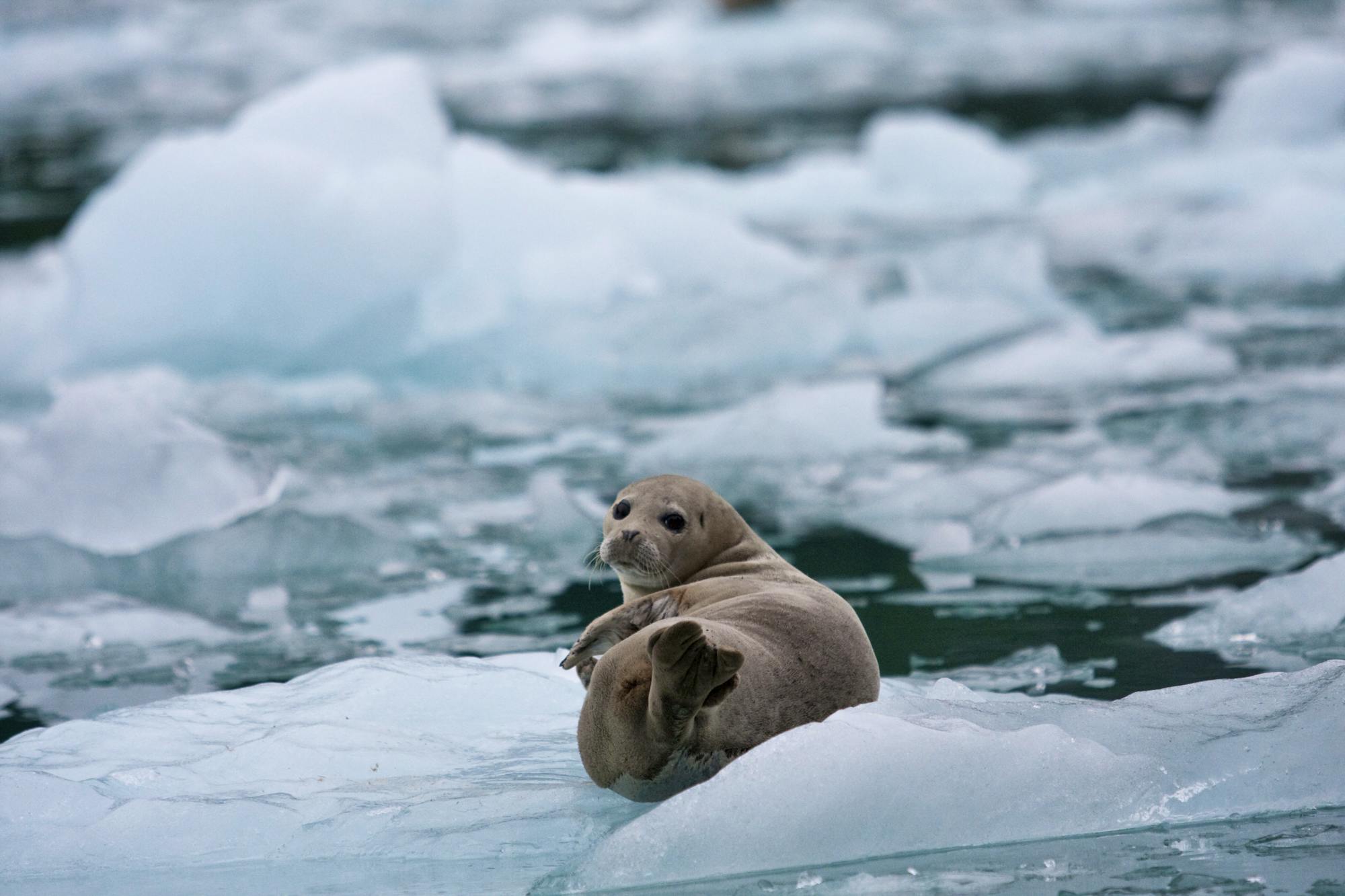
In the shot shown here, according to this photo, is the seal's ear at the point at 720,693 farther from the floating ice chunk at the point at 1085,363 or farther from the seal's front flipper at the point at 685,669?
the floating ice chunk at the point at 1085,363

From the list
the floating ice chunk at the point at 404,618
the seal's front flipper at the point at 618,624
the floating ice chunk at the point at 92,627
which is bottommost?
the floating ice chunk at the point at 404,618

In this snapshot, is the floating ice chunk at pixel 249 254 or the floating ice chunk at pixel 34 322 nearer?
the floating ice chunk at pixel 249 254

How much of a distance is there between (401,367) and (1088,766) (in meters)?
4.66

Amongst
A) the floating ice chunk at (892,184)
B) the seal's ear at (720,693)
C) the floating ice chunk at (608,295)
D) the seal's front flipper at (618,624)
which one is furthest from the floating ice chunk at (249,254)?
the seal's ear at (720,693)

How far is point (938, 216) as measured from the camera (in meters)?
9.11

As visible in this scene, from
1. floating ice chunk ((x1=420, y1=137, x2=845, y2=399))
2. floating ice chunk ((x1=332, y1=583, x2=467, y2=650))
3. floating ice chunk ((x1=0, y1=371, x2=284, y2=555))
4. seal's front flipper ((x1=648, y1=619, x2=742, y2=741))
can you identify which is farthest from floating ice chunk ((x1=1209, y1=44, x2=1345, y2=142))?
seal's front flipper ((x1=648, y1=619, x2=742, y2=741))

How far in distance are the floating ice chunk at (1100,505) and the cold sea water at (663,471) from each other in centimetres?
1

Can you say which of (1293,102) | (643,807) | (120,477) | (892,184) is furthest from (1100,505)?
(1293,102)

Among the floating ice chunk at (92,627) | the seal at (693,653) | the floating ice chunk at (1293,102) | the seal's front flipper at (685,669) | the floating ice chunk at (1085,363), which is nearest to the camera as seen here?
the seal's front flipper at (685,669)

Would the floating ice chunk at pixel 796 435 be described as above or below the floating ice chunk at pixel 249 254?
below

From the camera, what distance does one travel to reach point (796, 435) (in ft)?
16.5

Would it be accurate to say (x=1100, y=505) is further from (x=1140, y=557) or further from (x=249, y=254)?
(x=249, y=254)

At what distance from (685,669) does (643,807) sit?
43cm

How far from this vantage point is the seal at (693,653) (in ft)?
6.42
